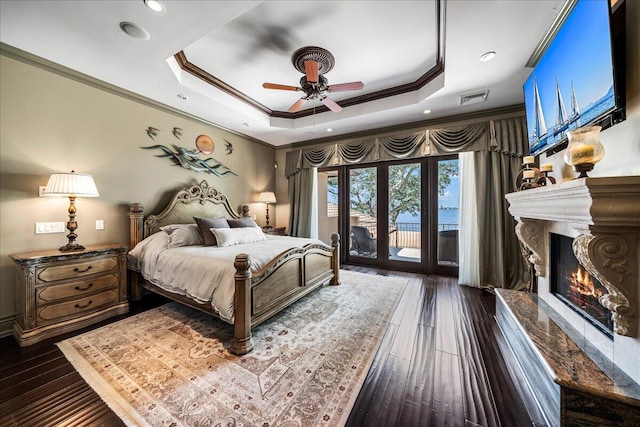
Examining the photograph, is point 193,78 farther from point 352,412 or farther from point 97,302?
point 352,412

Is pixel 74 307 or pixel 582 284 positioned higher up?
pixel 582 284

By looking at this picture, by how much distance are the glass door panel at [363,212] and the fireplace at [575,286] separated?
2.78 meters

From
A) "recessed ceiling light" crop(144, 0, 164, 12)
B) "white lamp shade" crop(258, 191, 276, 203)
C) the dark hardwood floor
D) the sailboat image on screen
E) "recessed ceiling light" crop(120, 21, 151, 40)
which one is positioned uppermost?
"recessed ceiling light" crop(120, 21, 151, 40)

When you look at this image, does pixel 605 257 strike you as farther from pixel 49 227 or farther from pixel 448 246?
→ pixel 49 227

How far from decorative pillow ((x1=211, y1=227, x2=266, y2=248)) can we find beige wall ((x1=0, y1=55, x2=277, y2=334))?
1218 mm

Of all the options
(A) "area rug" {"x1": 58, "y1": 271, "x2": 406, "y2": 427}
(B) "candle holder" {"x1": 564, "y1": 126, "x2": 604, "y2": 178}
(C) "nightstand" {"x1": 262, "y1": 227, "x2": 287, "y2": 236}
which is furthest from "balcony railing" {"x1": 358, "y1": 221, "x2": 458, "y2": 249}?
(B) "candle holder" {"x1": 564, "y1": 126, "x2": 604, "y2": 178}

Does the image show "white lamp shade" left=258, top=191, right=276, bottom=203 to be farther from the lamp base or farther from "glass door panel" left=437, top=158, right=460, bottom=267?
"glass door panel" left=437, top=158, right=460, bottom=267

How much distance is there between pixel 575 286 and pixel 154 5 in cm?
399

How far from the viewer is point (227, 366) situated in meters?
1.77

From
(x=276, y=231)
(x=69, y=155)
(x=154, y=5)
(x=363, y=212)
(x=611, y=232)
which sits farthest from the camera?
(x=276, y=231)

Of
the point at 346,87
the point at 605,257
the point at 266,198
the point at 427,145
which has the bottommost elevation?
the point at 605,257

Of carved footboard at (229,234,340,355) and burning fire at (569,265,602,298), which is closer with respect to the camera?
burning fire at (569,265,602,298)

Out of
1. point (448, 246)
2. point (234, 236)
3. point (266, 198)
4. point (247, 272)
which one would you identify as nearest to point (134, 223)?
point (234, 236)

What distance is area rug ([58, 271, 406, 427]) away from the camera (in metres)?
1.38
